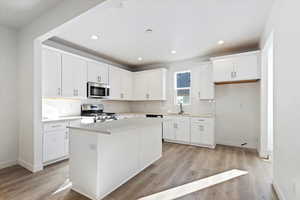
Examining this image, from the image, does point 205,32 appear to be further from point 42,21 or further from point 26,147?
point 26,147

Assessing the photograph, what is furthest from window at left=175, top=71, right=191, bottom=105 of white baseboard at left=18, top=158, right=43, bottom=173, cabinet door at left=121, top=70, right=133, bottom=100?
white baseboard at left=18, top=158, right=43, bottom=173

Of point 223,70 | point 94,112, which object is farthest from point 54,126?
point 223,70

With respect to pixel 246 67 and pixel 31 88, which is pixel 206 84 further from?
Result: pixel 31 88

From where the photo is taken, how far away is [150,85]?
5305 millimetres

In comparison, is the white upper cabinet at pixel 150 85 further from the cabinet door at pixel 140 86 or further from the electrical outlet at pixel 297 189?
the electrical outlet at pixel 297 189

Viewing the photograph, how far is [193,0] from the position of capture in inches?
82.0

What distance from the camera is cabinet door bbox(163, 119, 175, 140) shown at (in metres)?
4.66

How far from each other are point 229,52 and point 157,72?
2.29 metres

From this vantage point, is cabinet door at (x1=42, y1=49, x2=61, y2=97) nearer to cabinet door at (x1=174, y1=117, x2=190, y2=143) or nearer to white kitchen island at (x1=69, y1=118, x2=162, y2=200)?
white kitchen island at (x1=69, y1=118, x2=162, y2=200)

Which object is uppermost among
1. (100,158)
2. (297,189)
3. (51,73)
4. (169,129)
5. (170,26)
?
(170,26)

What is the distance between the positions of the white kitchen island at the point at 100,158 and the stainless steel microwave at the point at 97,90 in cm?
209

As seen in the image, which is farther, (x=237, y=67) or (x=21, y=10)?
(x=237, y=67)

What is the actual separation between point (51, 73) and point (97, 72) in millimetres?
1254

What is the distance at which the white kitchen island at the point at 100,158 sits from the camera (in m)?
1.83
